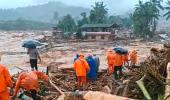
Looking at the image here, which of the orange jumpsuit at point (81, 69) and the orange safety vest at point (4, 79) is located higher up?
the orange safety vest at point (4, 79)

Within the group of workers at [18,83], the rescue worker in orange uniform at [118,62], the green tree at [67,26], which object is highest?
the group of workers at [18,83]

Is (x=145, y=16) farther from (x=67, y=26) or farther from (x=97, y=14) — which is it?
(x=67, y=26)

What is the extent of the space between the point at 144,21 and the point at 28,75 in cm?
7001

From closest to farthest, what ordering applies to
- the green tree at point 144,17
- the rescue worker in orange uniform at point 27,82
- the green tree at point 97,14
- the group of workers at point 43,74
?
1. the group of workers at point 43,74
2. the rescue worker in orange uniform at point 27,82
3. the green tree at point 144,17
4. the green tree at point 97,14

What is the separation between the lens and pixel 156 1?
85438 mm

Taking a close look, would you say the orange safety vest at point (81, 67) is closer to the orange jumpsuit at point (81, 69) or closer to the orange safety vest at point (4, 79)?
the orange jumpsuit at point (81, 69)

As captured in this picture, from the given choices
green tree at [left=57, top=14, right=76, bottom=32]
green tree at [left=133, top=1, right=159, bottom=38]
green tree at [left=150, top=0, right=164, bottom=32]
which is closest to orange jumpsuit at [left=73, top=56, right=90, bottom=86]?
green tree at [left=133, top=1, right=159, bottom=38]

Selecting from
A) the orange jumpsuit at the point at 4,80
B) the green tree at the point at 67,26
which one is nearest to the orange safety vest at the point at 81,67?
the orange jumpsuit at the point at 4,80

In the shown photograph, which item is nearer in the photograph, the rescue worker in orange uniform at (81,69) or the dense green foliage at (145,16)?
the rescue worker in orange uniform at (81,69)

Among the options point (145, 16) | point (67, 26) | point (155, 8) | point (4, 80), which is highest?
point (155, 8)

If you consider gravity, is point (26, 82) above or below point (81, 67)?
above

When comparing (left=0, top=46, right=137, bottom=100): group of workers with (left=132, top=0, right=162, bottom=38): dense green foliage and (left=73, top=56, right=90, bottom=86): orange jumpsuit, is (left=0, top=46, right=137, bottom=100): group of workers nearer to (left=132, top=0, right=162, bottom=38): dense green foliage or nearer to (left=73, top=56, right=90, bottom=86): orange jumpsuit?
(left=73, top=56, right=90, bottom=86): orange jumpsuit

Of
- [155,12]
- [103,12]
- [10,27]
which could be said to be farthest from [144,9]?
[10,27]

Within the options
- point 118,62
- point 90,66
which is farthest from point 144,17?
point 90,66
